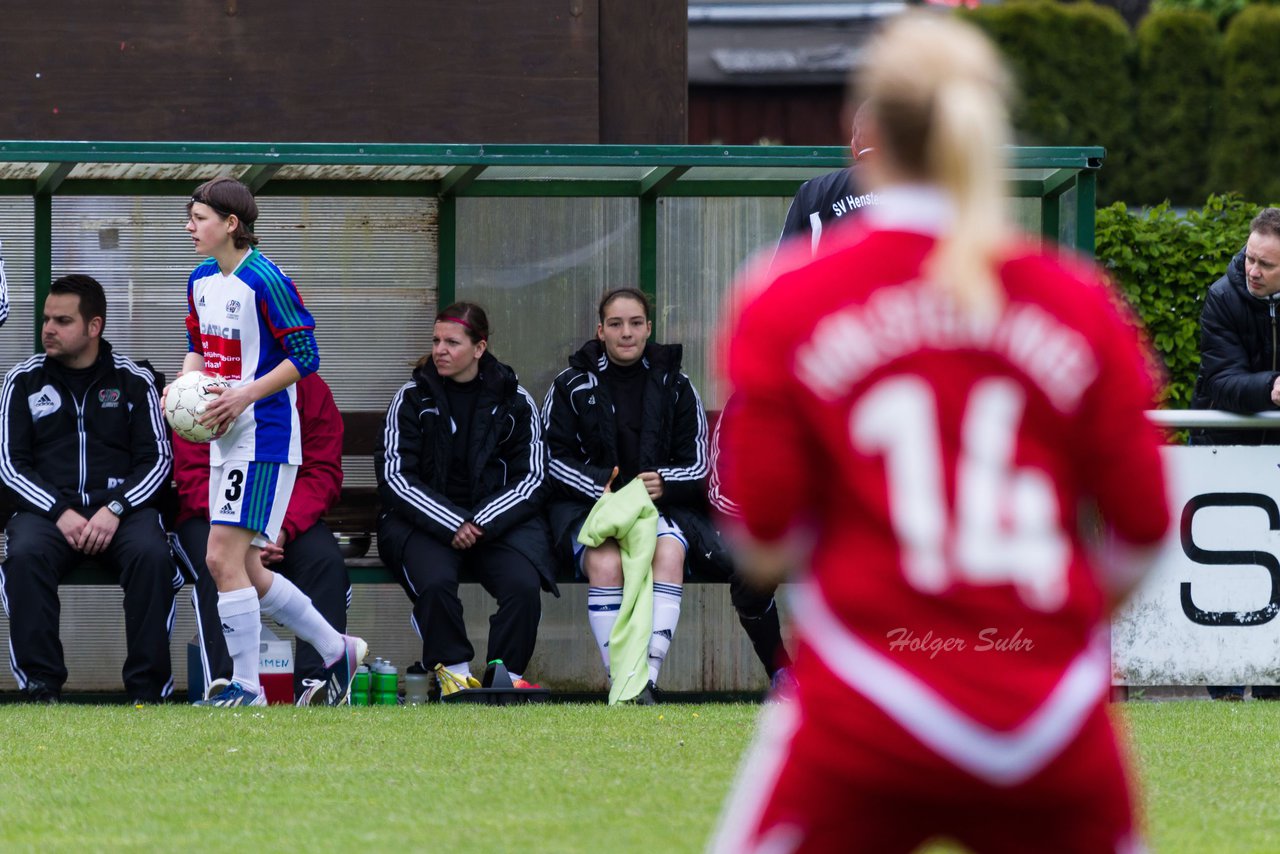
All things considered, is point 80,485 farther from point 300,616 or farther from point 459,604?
point 459,604

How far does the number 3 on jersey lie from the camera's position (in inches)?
93.8

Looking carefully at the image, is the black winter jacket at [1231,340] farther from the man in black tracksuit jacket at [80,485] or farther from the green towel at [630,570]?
the man in black tracksuit jacket at [80,485]

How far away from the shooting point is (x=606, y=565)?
8133mm

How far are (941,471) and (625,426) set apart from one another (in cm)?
619

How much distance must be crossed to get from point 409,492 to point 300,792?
306 centimetres

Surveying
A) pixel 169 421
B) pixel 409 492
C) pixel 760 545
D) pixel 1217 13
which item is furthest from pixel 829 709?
pixel 1217 13

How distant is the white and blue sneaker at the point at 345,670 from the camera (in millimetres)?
7930

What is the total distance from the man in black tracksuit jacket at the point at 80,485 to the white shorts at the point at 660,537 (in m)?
1.69

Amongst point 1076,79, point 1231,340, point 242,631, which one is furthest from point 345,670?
point 1076,79

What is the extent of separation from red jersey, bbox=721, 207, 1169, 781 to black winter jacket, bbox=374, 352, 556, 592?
5.87 metres

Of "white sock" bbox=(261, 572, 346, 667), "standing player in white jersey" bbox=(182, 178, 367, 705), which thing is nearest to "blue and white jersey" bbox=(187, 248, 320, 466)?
"standing player in white jersey" bbox=(182, 178, 367, 705)

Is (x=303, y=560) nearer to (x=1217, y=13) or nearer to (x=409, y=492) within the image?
(x=409, y=492)

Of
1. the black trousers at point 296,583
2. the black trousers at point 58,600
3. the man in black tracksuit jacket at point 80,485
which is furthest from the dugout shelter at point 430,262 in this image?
the black trousers at point 58,600

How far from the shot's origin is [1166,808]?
5160 mm
